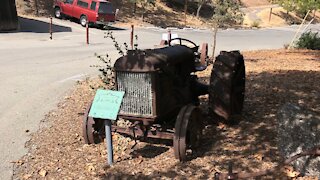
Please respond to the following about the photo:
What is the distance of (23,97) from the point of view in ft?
32.0

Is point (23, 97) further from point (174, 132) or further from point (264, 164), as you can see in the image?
point (264, 164)

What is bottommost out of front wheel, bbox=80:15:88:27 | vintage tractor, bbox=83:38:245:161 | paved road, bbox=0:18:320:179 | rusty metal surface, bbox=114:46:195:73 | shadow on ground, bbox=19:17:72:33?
paved road, bbox=0:18:320:179

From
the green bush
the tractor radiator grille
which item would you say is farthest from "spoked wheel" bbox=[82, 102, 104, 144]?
the green bush

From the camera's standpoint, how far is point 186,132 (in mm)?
5590

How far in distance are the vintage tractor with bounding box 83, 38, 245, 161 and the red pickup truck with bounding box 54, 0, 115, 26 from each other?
2208 centimetres

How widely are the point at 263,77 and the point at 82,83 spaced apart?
4.97 m

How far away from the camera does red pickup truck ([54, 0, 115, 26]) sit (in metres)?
28.5

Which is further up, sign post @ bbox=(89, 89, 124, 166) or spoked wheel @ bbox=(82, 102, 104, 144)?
sign post @ bbox=(89, 89, 124, 166)

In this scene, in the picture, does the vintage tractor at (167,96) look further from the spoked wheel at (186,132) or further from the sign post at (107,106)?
the sign post at (107,106)

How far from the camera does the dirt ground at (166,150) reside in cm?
548

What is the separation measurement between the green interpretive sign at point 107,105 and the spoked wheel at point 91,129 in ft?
3.12

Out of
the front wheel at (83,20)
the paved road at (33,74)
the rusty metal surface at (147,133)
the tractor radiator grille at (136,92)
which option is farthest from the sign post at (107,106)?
the front wheel at (83,20)

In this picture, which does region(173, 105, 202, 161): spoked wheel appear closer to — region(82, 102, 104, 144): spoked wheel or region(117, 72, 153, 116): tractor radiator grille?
region(117, 72, 153, 116): tractor radiator grille

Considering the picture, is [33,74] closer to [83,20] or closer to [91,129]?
[91,129]
